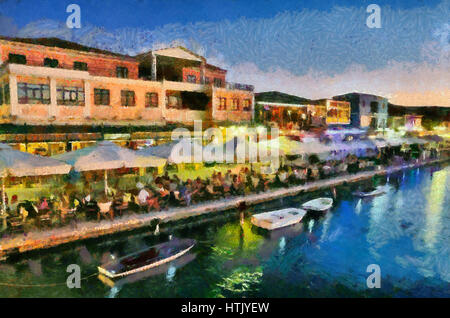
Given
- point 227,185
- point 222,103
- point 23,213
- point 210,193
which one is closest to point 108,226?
point 23,213

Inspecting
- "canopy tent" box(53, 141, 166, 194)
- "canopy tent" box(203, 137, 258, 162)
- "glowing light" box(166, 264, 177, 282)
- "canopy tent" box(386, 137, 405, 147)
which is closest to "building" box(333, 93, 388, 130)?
"canopy tent" box(386, 137, 405, 147)

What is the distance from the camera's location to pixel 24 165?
11.8m

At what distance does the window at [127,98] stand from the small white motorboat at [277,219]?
1538 centimetres

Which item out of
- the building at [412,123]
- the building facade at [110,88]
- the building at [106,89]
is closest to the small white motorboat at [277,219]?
the building at [106,89]

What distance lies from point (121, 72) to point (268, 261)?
69.2ft

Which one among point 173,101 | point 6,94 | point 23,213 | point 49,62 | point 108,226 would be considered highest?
point 49,62

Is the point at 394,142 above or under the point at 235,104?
under

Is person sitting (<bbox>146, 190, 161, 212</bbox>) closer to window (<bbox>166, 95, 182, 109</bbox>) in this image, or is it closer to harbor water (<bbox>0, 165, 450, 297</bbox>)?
harbor water (<bbox>0, 165, 450, 297</bbox>)

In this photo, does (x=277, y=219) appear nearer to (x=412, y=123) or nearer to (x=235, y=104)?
(x=235, y=104)

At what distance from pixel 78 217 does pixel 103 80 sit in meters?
14.3

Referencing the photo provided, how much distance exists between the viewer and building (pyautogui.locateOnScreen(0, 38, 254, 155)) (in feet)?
68.6

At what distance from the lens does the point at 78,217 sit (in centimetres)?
1310
